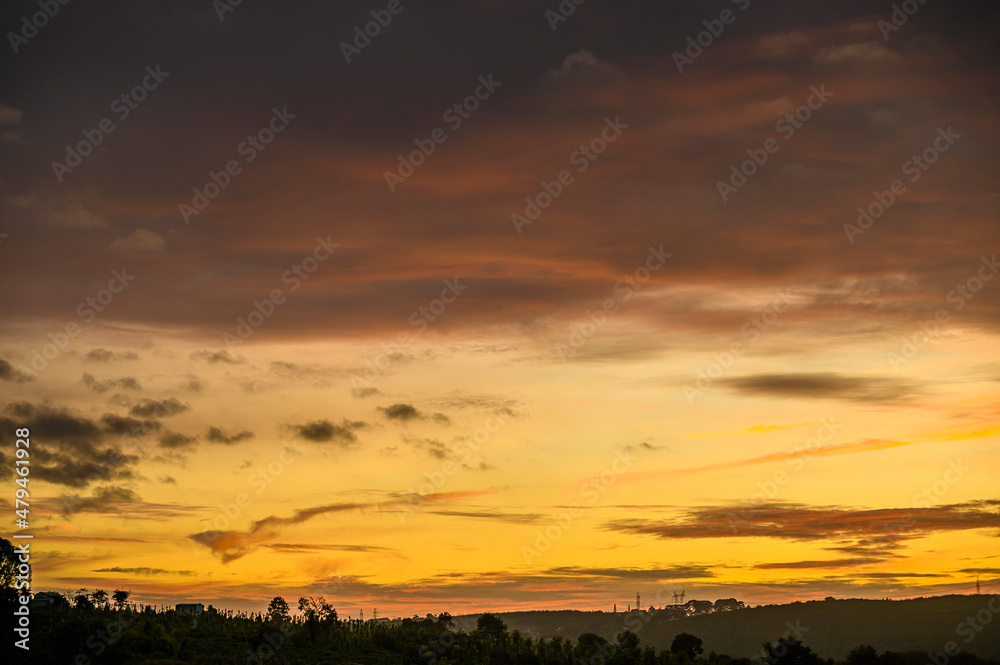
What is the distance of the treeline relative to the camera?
3656 centimetres

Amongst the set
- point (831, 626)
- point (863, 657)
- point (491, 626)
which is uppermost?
point (491, 626)

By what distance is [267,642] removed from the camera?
40.8m

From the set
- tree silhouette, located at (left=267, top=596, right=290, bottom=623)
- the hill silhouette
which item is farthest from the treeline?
the hill silhouette

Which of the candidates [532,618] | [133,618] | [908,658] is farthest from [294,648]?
[532,618]

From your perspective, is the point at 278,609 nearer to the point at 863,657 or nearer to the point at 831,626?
the point at 863,657

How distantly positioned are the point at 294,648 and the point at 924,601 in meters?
168

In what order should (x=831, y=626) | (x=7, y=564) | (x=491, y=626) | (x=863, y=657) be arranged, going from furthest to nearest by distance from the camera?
(x=831, y=626) < (x=863, y=657) < (x=491, y=626) < (x=7, y=564)

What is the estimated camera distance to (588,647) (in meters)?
46.8

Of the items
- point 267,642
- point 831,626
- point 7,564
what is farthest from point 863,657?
point 831,626

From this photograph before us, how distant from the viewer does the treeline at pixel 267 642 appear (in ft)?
120

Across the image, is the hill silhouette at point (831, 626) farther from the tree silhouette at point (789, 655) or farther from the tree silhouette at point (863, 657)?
the tree silhouette at point (789, 655)

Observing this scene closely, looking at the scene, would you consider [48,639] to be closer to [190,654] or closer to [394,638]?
[190,654]

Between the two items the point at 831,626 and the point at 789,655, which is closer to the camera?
the point at 789,655

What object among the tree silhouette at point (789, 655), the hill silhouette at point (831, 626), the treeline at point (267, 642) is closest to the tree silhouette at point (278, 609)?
the treeline at point (267, 642)
